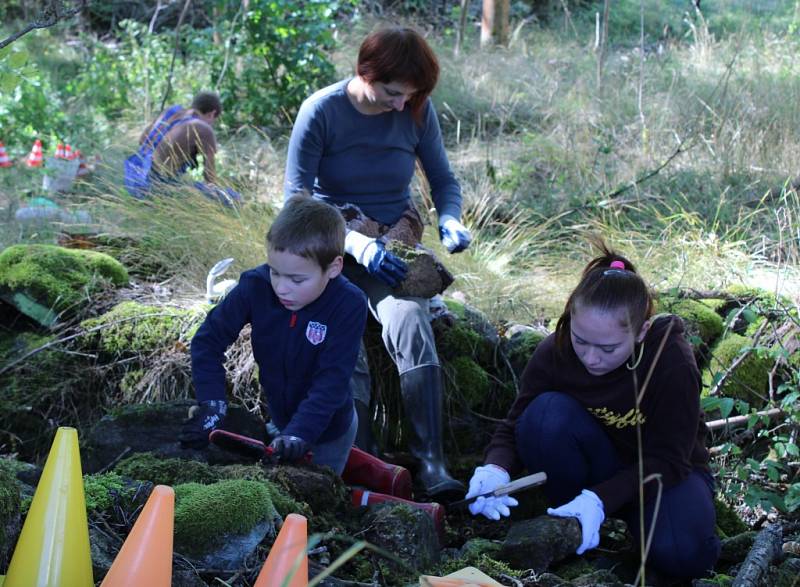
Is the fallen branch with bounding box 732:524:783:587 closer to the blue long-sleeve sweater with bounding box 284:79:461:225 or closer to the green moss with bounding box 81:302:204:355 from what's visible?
the blue long-sleeve sweater with bounding box 284:79:461:225

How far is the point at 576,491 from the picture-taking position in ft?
11.1

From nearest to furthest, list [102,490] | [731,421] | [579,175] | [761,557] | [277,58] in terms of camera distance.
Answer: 1. [102,490]
2. [761,557]
3. [731,421]
4. [579,175]
5. [277,58]

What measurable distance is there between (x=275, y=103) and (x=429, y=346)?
16.5ft

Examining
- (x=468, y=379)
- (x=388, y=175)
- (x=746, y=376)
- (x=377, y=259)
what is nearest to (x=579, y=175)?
(x=746, y=376)

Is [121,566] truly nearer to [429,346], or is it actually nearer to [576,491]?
[576,491]

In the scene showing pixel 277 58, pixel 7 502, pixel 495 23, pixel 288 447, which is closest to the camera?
pixel 7 502

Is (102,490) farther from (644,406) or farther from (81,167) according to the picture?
(81,167)

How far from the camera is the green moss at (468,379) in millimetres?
4508

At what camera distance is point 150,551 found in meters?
1.95

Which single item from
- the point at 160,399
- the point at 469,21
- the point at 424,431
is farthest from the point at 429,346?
the point at 469,21

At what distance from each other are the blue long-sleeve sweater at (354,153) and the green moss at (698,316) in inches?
44.0

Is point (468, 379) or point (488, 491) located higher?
point (488, 491)

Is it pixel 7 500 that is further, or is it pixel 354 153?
pixel 354 153

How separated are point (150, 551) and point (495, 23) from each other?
9.98m
